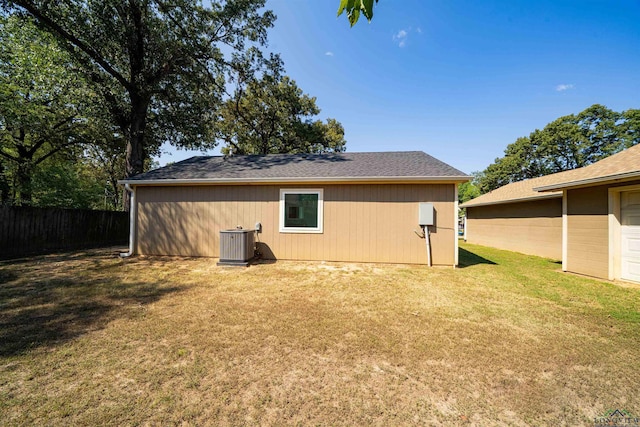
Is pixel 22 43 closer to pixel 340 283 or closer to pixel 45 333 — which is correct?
pixel 45 333

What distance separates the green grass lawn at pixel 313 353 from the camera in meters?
1.71

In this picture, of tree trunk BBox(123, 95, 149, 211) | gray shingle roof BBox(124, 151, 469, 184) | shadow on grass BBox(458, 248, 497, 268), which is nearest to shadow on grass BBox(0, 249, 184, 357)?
gray shingle roof BBox(124, 151, 469, 184)

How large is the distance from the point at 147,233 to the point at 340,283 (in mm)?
6360

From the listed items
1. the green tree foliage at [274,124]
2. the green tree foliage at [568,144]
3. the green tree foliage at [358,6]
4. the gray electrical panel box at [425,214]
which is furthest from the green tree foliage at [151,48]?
the green tree foliage at [568,144]

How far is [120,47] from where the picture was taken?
1048 centimetres

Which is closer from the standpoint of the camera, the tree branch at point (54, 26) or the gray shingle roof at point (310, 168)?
the gray shingle roof at point (310, 168)

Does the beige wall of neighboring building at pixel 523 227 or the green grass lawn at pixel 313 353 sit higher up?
the beige wall of neighboring building at pixel 523 227

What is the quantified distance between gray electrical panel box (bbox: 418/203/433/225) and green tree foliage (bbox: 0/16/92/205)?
14.0m

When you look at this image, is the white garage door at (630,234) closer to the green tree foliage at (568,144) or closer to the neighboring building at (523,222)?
the neighboring building at (523,222)

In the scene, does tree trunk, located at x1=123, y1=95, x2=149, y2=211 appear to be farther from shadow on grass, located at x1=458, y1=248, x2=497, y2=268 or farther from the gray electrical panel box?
shadow on grass, located at x1=458, y1=248, x2=497, y2=268

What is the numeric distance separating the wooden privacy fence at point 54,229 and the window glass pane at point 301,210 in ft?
25.6

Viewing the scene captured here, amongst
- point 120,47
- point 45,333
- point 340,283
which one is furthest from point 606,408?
point 120,47

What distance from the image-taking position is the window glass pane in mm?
6762

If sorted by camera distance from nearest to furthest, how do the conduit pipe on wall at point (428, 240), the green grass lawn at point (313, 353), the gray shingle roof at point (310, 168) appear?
the green grass lawn at point (313, 353) < the conduit pipe on wall at point (428, 240) < the gray shingle roof at point (310, 168)
